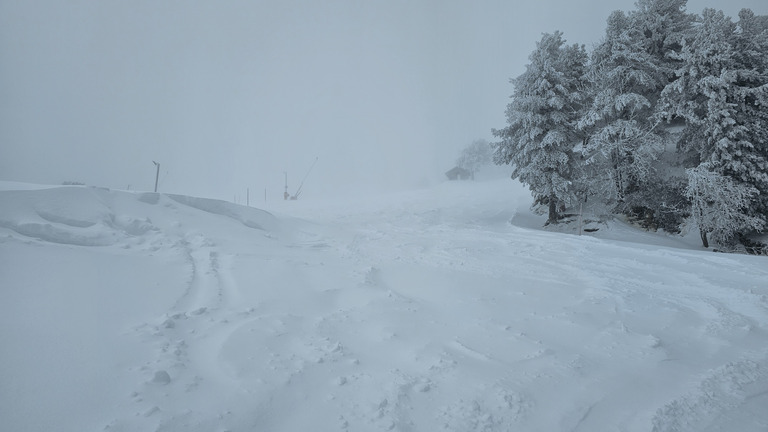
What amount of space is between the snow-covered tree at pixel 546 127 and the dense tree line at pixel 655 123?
0.06 metres

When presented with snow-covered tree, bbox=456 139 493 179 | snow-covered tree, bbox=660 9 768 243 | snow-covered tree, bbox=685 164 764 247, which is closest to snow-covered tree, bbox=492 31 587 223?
snow-covered tree, bbox=660 9 768 243

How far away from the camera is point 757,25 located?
15.1 meters

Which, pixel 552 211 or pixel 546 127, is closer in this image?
pixel 546 127

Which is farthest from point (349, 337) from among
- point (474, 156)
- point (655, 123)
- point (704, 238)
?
point (474, 156)

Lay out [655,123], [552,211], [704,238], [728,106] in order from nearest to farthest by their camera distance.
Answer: [728,106] < [704,238] < [655,123] < [552,211]

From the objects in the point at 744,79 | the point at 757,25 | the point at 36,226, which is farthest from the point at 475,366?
the point at 757,25

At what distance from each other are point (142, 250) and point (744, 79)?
2320 centimetres

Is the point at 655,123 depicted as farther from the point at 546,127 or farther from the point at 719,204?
the point at 546,127

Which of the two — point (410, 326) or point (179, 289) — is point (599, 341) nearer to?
point (410, 326)

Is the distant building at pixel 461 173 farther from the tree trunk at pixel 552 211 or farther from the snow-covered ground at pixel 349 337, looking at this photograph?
the snow-covered ground at pixel 349 337

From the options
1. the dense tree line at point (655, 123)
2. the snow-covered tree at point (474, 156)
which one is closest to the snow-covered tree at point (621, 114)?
the dense tree line at point (655, 123)

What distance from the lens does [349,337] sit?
364cm

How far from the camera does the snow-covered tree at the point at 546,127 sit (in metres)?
15.1

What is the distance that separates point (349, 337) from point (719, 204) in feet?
54.2
